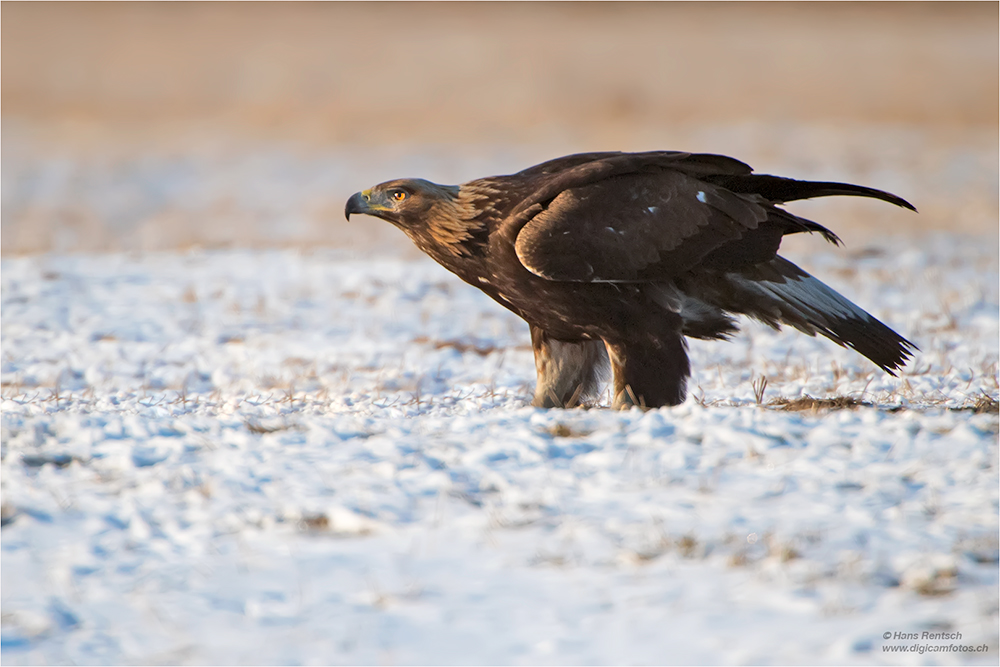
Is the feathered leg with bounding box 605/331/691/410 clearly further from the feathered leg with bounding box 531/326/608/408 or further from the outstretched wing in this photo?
the feathered leg with bounding box 531/326/608/408

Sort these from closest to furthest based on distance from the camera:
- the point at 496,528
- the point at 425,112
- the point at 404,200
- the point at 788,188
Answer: the point at 496,528 → the point at 788,188 → the point at 404,200 → the point at 425,112

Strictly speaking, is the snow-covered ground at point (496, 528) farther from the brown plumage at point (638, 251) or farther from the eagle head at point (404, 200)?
the eagle head at point (404, 200)

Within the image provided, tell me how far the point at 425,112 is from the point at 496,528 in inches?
1147

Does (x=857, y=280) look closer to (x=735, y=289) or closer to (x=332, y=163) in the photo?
(x=735, y=289)

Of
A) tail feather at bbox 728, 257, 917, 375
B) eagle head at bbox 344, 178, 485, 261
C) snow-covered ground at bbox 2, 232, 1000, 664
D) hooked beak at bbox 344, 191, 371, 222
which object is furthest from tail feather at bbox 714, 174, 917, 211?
hooked beak at bbox 344, 191, 371, 222

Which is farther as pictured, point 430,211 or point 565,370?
point 565,370

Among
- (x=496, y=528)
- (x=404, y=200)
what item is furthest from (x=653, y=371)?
(x=496, y=528)

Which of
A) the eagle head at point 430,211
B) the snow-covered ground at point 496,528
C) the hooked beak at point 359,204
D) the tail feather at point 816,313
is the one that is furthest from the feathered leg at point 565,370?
the hooked beak at point 359,204

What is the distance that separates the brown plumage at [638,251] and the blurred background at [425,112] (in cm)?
788

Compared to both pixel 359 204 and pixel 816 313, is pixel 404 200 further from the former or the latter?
pixel 816 313

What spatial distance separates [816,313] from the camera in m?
6.59

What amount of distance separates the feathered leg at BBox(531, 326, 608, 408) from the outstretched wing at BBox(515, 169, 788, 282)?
89cm

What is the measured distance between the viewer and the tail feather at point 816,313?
657cm

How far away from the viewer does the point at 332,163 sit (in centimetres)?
2488
